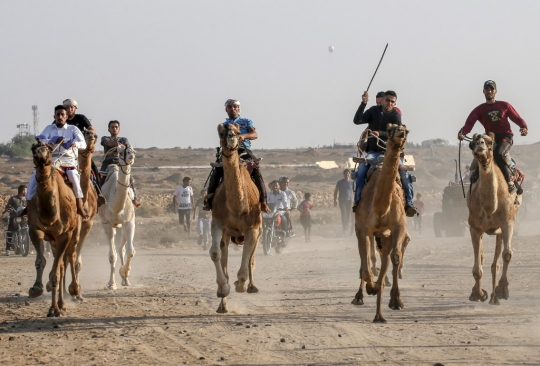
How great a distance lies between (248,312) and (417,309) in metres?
2.28

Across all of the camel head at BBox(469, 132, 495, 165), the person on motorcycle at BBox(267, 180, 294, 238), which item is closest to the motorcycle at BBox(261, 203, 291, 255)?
the person on motorcycle at BBox(267, 180, 294, 238)

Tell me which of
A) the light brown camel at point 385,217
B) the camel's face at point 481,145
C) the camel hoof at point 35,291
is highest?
the camel's face at point 481,145

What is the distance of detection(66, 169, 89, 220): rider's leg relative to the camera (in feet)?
47.3

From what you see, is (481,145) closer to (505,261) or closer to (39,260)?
(505,261)

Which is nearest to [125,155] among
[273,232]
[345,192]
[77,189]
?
[77,189]

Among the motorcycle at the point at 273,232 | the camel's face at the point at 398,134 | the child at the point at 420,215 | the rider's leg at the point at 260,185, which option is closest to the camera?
the camel's face at the point at 398,134

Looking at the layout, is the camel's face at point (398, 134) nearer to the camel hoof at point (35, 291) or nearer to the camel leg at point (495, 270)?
the camel leg at point (495, 270)

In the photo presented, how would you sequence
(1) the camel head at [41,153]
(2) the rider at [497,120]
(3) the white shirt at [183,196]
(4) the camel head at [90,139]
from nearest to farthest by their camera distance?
1. (1) the camel head at [41,153]
2. (4) the camel head at [90,139]
3. (2) the rider at [497,120]
4. (3) the white shirt at [183,196]

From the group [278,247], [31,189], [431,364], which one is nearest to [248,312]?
[31,189]

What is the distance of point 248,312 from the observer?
13.8 m

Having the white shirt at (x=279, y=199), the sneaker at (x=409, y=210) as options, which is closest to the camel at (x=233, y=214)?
the sneaker at (x=409, y=210)

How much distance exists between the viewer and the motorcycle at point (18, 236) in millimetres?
26609

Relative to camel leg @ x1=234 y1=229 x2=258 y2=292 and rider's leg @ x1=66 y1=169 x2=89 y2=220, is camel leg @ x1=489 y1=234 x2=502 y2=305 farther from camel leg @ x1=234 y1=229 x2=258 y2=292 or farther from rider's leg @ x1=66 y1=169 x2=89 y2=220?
rider's leg @ x1=66 y1=169 x2=89 y2=220

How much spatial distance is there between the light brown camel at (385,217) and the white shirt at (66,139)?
4149 mm
